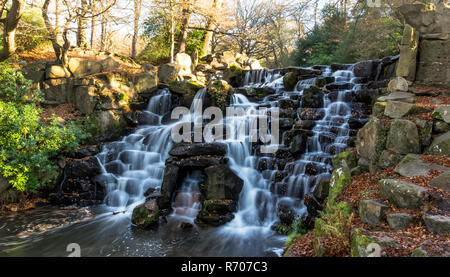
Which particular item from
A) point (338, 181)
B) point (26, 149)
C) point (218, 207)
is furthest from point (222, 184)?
point (26, 149)

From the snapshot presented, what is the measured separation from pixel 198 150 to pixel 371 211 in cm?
571

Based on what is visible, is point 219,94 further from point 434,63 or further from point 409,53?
point 434,63

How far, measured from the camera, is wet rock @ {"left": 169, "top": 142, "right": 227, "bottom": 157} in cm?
900

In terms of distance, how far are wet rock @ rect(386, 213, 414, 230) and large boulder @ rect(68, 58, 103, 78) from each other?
1505 cm

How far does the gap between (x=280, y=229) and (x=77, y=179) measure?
22.8 ft

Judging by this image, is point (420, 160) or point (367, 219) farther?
Result: point (420, 160)

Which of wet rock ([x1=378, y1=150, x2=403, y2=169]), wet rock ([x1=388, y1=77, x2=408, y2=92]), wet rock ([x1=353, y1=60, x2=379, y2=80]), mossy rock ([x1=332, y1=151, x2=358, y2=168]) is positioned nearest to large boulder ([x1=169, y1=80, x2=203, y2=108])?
wet rock ([x1=353, y1=60, x2=379, y2=80])

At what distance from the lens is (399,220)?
391 cm

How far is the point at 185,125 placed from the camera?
11.0 meters

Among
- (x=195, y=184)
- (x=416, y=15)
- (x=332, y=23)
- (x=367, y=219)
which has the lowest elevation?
(x=195, y=184)

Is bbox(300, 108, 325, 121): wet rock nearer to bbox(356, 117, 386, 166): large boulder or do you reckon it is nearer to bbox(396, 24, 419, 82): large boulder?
bbox(396, 24, 419, 82): large boulder
